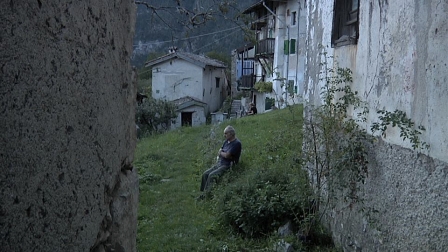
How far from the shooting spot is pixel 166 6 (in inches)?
201

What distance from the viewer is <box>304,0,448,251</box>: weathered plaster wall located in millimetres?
3537

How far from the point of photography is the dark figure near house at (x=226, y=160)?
9.61 metres

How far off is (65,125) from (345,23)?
5.21m

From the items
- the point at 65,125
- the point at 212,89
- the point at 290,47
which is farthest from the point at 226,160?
the point at 212,89

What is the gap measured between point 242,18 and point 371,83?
1311mm

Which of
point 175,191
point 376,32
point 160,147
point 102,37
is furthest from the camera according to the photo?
point 160,147

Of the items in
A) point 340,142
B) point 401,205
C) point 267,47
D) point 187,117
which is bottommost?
point 187,117

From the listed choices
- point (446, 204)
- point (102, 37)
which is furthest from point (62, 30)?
point (446, 204)

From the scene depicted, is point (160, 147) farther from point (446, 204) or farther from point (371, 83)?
point (446, 204)

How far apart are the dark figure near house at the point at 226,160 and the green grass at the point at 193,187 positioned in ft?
0.63

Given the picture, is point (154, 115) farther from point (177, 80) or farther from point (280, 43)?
point (280, 43)

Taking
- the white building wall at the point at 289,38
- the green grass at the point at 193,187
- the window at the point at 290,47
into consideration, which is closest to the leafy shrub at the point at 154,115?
the white building wall at the point at 289,38

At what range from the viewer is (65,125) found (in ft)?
6.02

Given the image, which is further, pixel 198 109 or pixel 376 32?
pixel 198 109
